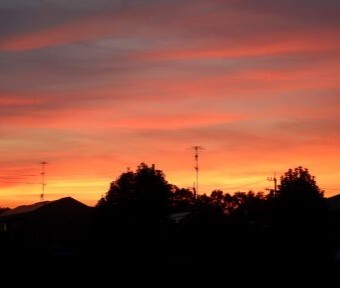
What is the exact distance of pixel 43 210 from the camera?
6769 cm

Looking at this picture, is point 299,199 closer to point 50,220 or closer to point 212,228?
point 212,228

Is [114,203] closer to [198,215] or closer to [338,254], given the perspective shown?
[198,215]

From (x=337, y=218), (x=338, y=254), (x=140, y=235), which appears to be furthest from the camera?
(x=337, y=218)

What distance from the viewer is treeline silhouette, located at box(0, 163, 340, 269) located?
27.7 m

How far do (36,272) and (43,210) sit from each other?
41299 millimetres

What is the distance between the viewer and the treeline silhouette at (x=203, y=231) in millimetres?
27719

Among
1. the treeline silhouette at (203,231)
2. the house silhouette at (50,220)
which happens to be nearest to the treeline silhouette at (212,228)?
the treeline silhouette at (203,231)

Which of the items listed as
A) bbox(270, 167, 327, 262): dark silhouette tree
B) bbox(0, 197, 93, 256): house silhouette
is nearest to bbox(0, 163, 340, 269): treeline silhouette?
bbox(270, 167, 327, 262): dark silhouette tree

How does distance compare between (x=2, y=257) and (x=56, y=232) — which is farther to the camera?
(x=56, y=232)

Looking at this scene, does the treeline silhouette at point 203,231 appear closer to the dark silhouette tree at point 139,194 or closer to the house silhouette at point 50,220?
the dark silhouette tree at point 139,194

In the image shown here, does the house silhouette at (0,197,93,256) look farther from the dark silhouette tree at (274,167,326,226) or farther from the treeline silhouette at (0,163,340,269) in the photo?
the dark silhouette tree at (274,167,326,226)

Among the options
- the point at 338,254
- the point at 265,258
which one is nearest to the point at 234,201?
the point at 338,254

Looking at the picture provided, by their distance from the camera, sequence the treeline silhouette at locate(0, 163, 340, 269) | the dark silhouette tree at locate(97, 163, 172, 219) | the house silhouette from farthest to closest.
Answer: the house silhouette < the dark silhouette tree at locate(97, 163, 172, 219) < the treeline silhouette at locate(0, 163, 340, 269)

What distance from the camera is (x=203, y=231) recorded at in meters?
35.8
